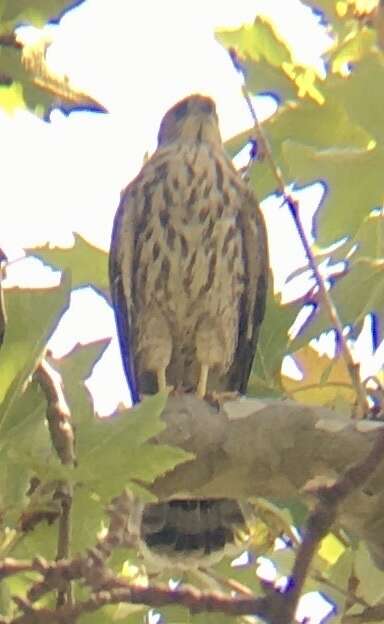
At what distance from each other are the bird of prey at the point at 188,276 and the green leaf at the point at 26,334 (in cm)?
265

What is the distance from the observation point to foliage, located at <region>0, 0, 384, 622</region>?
213cm

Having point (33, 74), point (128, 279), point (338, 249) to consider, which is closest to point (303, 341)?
point (338, 249)

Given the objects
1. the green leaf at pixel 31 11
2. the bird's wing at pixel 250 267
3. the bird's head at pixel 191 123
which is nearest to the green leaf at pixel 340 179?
the green leaf at pixel 31 11

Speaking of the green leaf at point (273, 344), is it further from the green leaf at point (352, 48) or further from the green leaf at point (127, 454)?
the green leaf at point (127, 454)

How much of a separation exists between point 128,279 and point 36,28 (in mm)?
2493

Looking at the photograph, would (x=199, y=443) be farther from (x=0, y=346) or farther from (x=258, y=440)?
(x=0, y=346)

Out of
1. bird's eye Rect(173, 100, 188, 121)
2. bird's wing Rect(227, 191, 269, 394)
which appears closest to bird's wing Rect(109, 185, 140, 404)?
bird's wing Rect(227, 191, 269, 394)

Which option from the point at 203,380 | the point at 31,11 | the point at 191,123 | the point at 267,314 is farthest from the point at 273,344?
the point at 191,123

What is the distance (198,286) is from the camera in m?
4.97

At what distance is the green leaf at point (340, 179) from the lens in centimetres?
276

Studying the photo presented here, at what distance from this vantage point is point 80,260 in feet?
11.2

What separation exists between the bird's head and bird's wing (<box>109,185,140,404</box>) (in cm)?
47

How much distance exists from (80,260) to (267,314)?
51cm

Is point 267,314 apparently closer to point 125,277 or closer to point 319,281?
point 319,281
